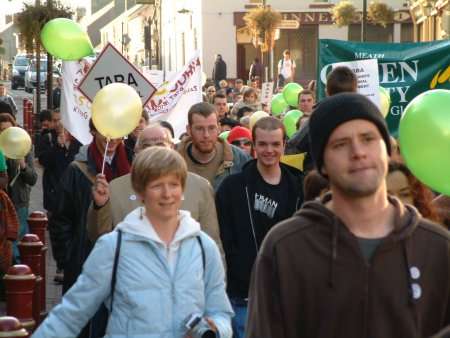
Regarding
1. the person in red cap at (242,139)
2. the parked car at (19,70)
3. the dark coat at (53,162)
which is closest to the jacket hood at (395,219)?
the person in red cap at (242,139)

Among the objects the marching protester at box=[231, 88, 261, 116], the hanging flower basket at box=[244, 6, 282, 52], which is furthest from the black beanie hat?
the hanging flower basket at box=[244, 6, 282, 52]

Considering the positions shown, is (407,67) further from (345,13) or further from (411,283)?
(345,13)

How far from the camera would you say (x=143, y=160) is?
→ 5395mm

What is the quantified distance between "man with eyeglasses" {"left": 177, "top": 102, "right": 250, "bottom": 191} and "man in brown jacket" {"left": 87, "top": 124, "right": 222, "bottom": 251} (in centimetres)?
127

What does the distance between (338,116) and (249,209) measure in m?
Result: 3.79

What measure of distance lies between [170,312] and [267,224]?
242 cm

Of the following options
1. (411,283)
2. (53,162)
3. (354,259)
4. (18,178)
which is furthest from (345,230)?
(53,162)

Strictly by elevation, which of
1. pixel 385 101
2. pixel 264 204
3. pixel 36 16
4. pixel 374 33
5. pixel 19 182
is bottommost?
pixel 19 182

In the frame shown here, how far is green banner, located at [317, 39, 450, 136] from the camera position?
38.6ft

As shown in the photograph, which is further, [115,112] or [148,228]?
[115,112]

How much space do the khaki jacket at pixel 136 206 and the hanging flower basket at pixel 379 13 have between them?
47307mm

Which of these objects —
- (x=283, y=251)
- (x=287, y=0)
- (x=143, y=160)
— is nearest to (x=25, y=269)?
(x=143, y=160)

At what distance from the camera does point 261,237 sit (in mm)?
7609

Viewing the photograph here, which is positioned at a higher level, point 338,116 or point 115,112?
point 338,116
